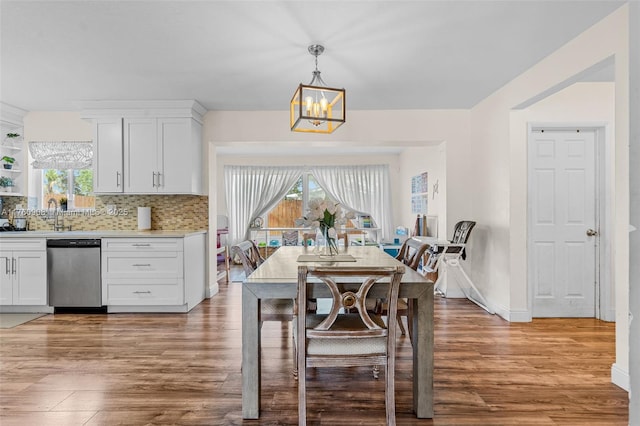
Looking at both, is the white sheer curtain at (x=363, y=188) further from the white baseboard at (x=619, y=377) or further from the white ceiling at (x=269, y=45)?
the white baseboard at (x=619, y=377)

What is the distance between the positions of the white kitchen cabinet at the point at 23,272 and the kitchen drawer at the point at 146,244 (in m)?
0.73

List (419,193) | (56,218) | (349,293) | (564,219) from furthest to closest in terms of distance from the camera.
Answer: (419,193)
(56,218)
(564,219)
(349,293)

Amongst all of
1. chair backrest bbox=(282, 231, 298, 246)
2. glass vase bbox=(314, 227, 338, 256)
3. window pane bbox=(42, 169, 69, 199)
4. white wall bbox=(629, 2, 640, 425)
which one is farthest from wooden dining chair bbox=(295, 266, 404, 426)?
chair backrest bbox=(282, 231, 298, 246)

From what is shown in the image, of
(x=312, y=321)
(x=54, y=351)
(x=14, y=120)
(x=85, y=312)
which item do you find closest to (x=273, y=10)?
(x=312, y=321)

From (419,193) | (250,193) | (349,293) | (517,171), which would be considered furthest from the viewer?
(250,193)

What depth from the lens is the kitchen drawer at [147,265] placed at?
3.98 metres

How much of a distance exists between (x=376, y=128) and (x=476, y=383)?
316 cm

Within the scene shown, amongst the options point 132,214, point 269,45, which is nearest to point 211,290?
point 132,214

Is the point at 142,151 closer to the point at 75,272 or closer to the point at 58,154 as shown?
the point at 58,154

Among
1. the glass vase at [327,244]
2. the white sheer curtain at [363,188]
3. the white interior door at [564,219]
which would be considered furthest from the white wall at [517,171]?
the white sheer curtain at [363,188]

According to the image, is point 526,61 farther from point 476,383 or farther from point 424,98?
point 476,383

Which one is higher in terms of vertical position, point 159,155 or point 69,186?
point 159,155

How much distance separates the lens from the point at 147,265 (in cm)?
399

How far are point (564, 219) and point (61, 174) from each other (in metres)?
6.06
